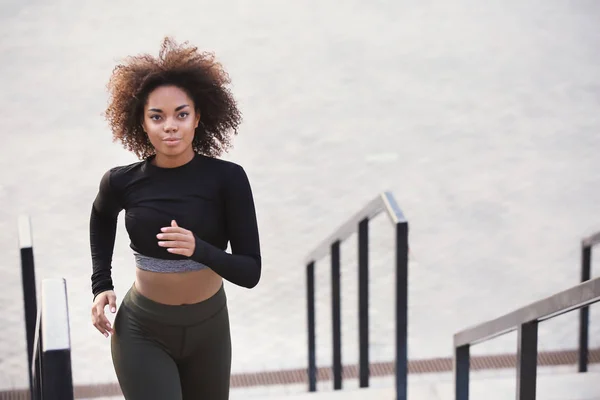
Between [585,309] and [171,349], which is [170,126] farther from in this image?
[585,309]

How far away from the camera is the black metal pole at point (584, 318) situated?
364 centimetres

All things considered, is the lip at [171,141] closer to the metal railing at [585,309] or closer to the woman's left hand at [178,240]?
the woman's left hand at [178,240]

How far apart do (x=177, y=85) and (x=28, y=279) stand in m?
0.96

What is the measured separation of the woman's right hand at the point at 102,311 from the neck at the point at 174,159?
36 centimetres

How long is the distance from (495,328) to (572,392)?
2.90 ft

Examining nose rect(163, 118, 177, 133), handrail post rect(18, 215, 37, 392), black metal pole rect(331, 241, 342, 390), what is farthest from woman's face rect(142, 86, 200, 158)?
black metal pole rect(331, 241, 342, 390)

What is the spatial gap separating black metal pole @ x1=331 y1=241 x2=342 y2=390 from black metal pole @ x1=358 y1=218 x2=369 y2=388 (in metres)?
0.20

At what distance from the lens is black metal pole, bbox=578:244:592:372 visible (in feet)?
12.0

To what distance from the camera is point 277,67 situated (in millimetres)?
8281

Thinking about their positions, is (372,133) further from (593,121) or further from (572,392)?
(572,392)

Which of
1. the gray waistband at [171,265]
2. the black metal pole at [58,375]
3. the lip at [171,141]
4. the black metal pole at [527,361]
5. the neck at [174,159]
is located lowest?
the black metal pole at [527,361]

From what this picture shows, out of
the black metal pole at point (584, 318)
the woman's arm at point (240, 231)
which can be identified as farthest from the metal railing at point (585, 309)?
the woman's arm at point (240, 231)

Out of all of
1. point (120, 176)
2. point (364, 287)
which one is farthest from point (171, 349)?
point (364, 287)

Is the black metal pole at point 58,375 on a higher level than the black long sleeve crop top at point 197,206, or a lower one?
lower
